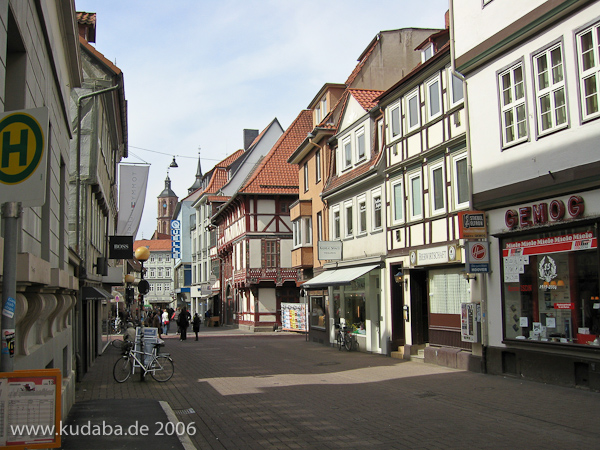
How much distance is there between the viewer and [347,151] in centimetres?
2669

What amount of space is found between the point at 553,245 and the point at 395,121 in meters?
9.32

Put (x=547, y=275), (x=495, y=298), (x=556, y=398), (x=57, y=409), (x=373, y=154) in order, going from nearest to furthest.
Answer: (x=57, y=409) < (x=556, y=398) < (x=547, y=275) < (x=495, y=298) < (x=373, y=154)

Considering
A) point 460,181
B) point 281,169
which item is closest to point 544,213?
point 460,181

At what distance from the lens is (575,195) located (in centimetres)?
1286

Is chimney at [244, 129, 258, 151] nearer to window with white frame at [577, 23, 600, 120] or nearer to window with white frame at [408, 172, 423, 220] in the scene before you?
window with white frame at [408, 172, 423, 220]

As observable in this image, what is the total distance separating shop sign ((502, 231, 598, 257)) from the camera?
41.9 ft

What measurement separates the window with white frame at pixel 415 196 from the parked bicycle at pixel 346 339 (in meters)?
7.02

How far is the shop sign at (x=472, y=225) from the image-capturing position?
1563cm

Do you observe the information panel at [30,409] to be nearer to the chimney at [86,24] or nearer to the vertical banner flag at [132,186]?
the vertical banner flag at [132,186]

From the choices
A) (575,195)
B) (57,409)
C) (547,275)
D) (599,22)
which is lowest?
(57,409)

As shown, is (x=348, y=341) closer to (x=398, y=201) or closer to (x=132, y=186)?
(x=398, y=201)

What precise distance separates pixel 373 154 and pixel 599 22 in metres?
11.9

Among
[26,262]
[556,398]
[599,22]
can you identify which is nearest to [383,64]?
[599,22]

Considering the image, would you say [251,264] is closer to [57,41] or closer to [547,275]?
[547,275]
